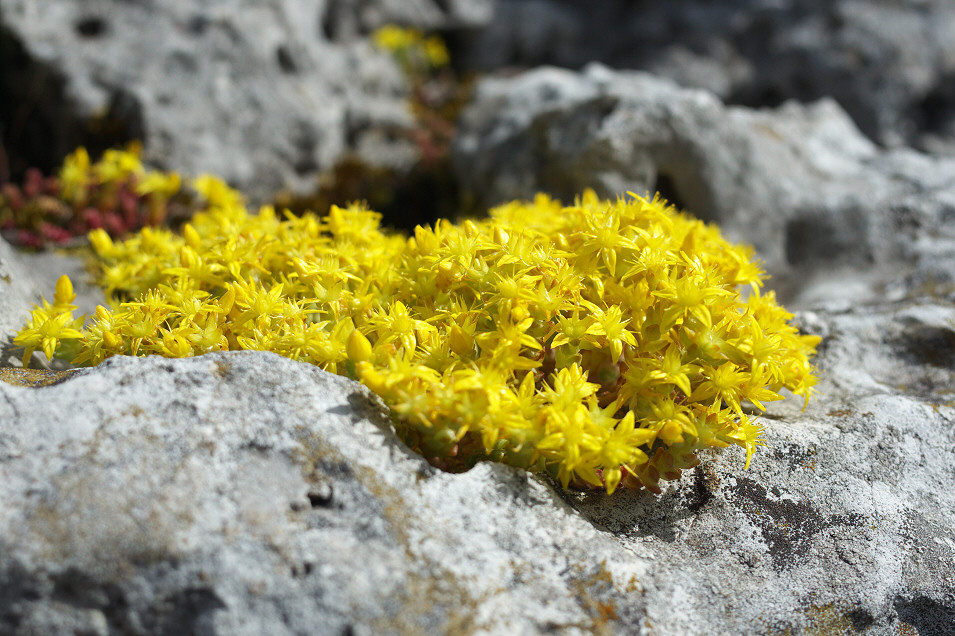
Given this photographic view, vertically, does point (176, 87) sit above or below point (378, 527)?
above

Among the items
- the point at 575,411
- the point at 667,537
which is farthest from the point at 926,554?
the point at 575,411

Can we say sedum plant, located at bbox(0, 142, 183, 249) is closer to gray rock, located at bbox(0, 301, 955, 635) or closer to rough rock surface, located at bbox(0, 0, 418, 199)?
rough rock surface, located at bbox(0, 0, 418, 199)

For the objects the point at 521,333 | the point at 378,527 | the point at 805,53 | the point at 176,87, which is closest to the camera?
the point at 378,527

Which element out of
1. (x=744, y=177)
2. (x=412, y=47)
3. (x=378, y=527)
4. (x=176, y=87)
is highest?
(x=412, y=47)

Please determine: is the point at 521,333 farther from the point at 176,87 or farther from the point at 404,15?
the point at 404,15

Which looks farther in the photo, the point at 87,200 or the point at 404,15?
the point at 404,15

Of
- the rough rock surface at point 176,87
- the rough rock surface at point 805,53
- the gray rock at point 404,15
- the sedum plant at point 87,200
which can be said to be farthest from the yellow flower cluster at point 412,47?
the sedum plant at point 87,200

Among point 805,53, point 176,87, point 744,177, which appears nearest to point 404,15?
point 176,87
